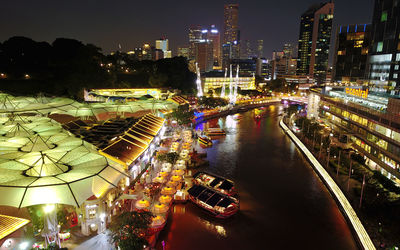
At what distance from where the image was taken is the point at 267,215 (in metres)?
16.8

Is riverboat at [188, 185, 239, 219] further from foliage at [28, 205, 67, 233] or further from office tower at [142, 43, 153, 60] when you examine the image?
office tower at [142, 43, 153, 60]

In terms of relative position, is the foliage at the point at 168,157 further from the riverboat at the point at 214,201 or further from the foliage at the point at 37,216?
the foliage at the point at 37,216

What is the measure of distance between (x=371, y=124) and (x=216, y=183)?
582 inches

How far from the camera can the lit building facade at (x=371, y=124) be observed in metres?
19.8

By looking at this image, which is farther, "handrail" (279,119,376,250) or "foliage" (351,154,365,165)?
"foliage" (351,154,365,165)

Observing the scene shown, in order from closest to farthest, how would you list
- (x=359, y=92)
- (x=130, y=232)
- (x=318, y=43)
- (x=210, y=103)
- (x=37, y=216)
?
(x=130, y=232) < (x=37, y=216) < (x=359, y=92) < (x=210, y=103) < (x=318, y=43)

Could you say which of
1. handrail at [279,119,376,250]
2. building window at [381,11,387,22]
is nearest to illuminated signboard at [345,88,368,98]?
handrail at [279,119,376,250]

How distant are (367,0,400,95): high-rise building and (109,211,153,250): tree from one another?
3431 cm

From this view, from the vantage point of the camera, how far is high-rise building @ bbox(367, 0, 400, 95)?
113 feet

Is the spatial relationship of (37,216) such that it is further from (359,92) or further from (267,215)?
(359,92)

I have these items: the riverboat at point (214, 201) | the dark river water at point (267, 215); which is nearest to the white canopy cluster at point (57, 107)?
the dark river water at point (267, 215)

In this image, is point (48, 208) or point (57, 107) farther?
point (57, 107)

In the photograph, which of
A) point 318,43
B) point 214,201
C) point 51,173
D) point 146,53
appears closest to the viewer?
point 51,173

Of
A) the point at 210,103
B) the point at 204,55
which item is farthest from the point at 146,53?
Answer: the point at 210,103
